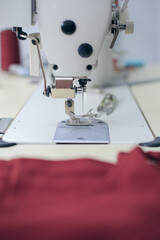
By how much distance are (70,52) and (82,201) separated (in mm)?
523

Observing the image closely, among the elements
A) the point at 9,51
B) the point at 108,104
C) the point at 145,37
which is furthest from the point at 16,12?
the point at 145,37

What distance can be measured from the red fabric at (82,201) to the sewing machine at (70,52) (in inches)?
11.7

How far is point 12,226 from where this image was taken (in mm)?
614

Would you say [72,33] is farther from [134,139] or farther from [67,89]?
[134,139]

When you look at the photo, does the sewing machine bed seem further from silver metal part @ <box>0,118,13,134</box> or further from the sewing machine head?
the sewing machine head

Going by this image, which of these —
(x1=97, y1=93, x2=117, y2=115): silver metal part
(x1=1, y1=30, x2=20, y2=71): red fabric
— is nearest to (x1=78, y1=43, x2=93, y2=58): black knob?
(x1=97, y1=93, x2=117, y2=115): silver metal part

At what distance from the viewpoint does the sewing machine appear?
1.01 m

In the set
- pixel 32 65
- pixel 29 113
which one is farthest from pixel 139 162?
A: pixel 29 113

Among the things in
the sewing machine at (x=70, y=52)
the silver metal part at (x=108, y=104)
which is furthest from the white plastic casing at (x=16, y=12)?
the silver metal part at (x=108, y=104)

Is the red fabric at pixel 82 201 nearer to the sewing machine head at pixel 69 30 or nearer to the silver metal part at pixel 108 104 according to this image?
the sewing machine head at pixel 69 30

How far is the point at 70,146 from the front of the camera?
101 cm

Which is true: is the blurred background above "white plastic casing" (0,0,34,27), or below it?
above

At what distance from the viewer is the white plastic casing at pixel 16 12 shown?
3.41 feet

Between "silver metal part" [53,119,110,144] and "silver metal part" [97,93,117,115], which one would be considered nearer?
"silver metal part" [53,119,110,144]
